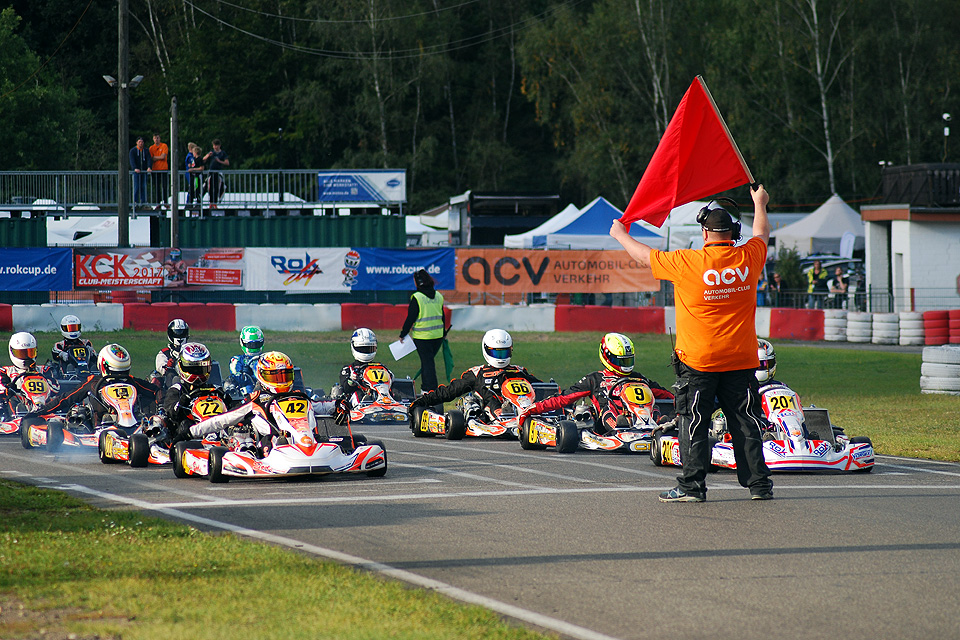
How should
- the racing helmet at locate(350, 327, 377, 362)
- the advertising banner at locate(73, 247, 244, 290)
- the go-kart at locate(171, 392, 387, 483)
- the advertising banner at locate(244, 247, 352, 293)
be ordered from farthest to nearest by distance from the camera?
the advertising banner at locate(244, 247, 352, 293), the advertising banner at locate(73, 247, 244, 290), the racing helmet at locate(350, 327, 377, 362), the go-kart at locate(171, 392, 387, 483)

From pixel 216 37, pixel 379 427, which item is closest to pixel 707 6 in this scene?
pixel 216 37

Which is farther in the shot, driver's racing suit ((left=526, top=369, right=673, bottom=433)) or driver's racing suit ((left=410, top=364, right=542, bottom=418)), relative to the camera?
driver's racing suit ((left=410, top=364, right=542, bottom=418))

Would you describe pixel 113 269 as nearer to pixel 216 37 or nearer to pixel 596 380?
pixel 596 380

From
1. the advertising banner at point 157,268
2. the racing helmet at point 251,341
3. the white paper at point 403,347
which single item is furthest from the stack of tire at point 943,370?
the advertising banner at point 157,268

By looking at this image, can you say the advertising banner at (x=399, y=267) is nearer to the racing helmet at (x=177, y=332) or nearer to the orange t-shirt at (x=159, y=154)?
the orange t-shirt at (x=159, y=154)

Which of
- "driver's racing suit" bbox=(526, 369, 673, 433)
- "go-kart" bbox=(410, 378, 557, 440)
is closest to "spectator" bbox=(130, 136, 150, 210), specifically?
"go-kart" bbox=(410, 378, 557, 440)

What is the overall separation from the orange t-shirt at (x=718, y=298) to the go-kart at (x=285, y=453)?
3031mm

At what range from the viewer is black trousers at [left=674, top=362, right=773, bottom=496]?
27.3ft

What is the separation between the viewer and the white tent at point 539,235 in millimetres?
35094

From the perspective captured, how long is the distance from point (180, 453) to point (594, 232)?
85.9 feet

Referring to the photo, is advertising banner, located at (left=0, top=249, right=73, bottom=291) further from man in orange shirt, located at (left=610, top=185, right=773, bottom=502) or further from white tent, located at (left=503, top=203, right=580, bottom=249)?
man in orange shirt, located at (left=610, top=185, right=773, bottom=502)

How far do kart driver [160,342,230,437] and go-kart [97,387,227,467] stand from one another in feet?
0.04

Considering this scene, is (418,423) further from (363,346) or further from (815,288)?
(815,288)

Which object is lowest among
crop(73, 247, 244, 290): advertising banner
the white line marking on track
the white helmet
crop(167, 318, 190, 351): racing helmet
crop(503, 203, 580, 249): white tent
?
the white line marking on track
